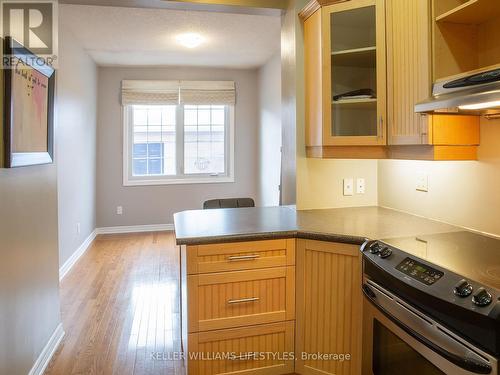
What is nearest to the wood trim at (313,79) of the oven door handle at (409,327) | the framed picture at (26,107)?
the oven door handle at (409,327)

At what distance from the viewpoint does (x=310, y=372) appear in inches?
75.6

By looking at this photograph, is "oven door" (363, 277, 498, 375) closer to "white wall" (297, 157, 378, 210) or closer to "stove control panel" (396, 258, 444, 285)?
"stove control panel" (396, 258, 444, 285)

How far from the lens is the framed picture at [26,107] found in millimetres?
1605

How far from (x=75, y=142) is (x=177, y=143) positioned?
6.15 ft

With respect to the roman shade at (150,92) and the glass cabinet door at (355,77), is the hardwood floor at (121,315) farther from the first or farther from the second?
the roman shade at (150,92)

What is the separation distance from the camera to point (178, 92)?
5680 mm

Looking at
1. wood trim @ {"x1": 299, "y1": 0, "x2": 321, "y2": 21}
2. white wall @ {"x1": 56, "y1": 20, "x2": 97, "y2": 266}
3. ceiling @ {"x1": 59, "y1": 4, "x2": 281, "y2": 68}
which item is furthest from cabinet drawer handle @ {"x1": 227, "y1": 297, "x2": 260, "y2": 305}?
ceiling @ {"x1": 59, "y1": 4, "x2": 281, "y2": 68}

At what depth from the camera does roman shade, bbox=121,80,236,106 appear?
556 cm

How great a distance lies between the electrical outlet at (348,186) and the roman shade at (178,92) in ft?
12.2

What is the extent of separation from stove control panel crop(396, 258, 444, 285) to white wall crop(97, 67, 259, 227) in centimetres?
454

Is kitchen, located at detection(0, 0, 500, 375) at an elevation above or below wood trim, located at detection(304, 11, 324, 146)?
below

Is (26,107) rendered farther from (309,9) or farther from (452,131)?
(452,131)

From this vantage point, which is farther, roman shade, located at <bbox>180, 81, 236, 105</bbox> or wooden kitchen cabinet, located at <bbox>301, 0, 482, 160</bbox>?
roman shade, located at <bbox>180, 81, 236, 105</bbox>

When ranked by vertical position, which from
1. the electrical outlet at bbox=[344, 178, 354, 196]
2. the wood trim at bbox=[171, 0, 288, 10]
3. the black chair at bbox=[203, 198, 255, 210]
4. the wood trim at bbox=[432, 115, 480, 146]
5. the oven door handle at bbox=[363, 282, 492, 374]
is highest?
the wood trim at bbox=[171, 0, 288, 10]
